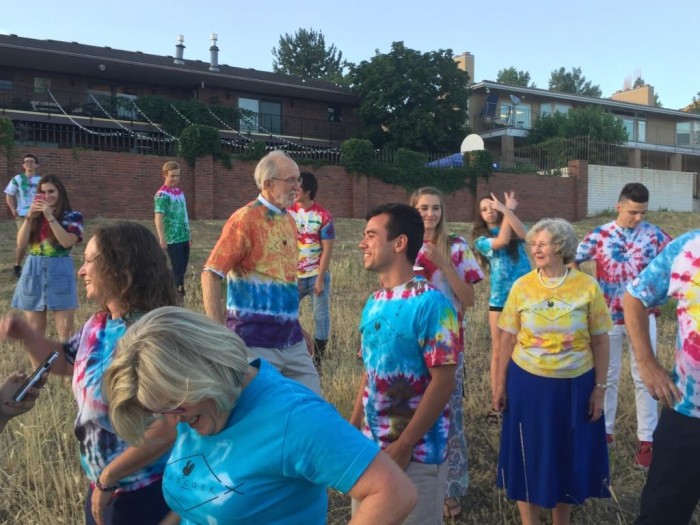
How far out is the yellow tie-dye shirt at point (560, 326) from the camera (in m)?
3.62

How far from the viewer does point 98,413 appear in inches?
96.4

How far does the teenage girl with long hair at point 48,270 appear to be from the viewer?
19.3 ft

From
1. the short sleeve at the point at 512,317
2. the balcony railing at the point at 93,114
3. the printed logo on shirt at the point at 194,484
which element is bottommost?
the printed logo on shirt at the point at 194,484

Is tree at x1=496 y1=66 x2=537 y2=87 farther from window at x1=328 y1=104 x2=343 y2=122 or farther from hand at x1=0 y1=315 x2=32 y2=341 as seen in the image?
hand at x1=0 y1=315 x2=32 y2=341

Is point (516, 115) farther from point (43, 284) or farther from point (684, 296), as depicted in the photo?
point (684, 296)

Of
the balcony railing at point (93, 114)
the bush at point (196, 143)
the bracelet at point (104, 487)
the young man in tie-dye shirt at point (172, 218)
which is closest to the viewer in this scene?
the bracelet at point (104, 487)

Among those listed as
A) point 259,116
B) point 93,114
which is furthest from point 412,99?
point 93,114

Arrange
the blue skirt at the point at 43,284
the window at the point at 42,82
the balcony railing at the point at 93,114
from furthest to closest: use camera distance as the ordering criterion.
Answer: the window at the point at 42,82 → the balcony railing at the point at 93,114 → the blue skirt at the point at 43,284

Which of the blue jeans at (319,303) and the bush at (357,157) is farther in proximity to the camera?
the bush at (357,157)

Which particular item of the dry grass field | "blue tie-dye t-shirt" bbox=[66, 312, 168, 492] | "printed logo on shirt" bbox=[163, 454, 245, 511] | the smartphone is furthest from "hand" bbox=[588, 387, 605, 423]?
the smartphone

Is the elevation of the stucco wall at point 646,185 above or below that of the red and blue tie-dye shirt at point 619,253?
above

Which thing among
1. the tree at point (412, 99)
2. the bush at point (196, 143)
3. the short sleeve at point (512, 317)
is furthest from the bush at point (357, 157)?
the short sleeve at point (512, 317)

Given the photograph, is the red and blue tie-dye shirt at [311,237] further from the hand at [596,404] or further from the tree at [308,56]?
the tree at [308,56]

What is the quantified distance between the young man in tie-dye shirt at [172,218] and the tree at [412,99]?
2461 cm
